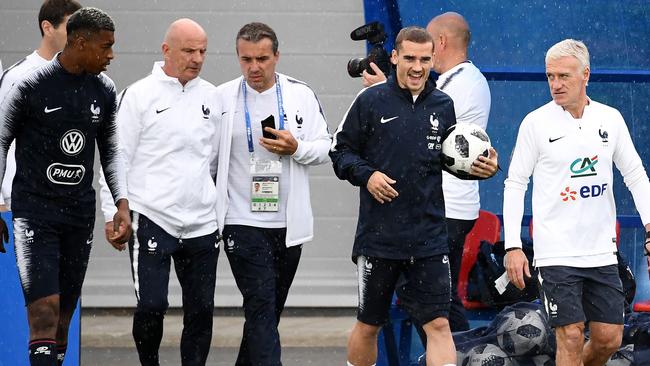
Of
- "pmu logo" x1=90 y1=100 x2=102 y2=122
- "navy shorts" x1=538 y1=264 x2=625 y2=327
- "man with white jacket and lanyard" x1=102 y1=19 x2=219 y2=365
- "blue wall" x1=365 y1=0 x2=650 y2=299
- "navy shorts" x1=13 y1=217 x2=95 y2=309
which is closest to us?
"navy shorts" x1=13 y1=217 x2=95 y2=309

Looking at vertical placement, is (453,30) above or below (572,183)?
above

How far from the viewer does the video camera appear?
801 cm

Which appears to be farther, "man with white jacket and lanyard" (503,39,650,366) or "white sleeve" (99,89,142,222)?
"white sleeve" (99,89,142,222)

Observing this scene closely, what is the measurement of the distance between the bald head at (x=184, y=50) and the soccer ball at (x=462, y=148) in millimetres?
1526

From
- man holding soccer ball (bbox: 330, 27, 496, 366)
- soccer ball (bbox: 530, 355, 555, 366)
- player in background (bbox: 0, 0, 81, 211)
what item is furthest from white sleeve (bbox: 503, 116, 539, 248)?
player in background (bbox: 0, 0, 81, 211)

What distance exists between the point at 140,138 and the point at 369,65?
1.33 m

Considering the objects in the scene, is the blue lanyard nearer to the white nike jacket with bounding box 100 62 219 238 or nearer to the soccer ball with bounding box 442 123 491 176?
the white nike jacket with bounding box 100 62 219 238

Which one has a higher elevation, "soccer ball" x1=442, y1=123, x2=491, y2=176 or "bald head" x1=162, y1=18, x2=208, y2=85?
"bald head" x1=162, y1=18, x2=208, y2=85

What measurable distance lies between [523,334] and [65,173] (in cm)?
250

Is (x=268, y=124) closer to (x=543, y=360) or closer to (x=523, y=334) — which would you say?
(x=523, y=334)

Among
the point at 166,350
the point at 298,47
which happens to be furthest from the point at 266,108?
the point at 298,47

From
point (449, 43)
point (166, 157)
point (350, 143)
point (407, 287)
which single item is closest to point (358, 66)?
point (449, 43)

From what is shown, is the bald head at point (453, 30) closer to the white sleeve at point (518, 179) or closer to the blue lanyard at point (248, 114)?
the blue lanyard at point (248, 114)

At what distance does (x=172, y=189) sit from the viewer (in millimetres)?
7621
